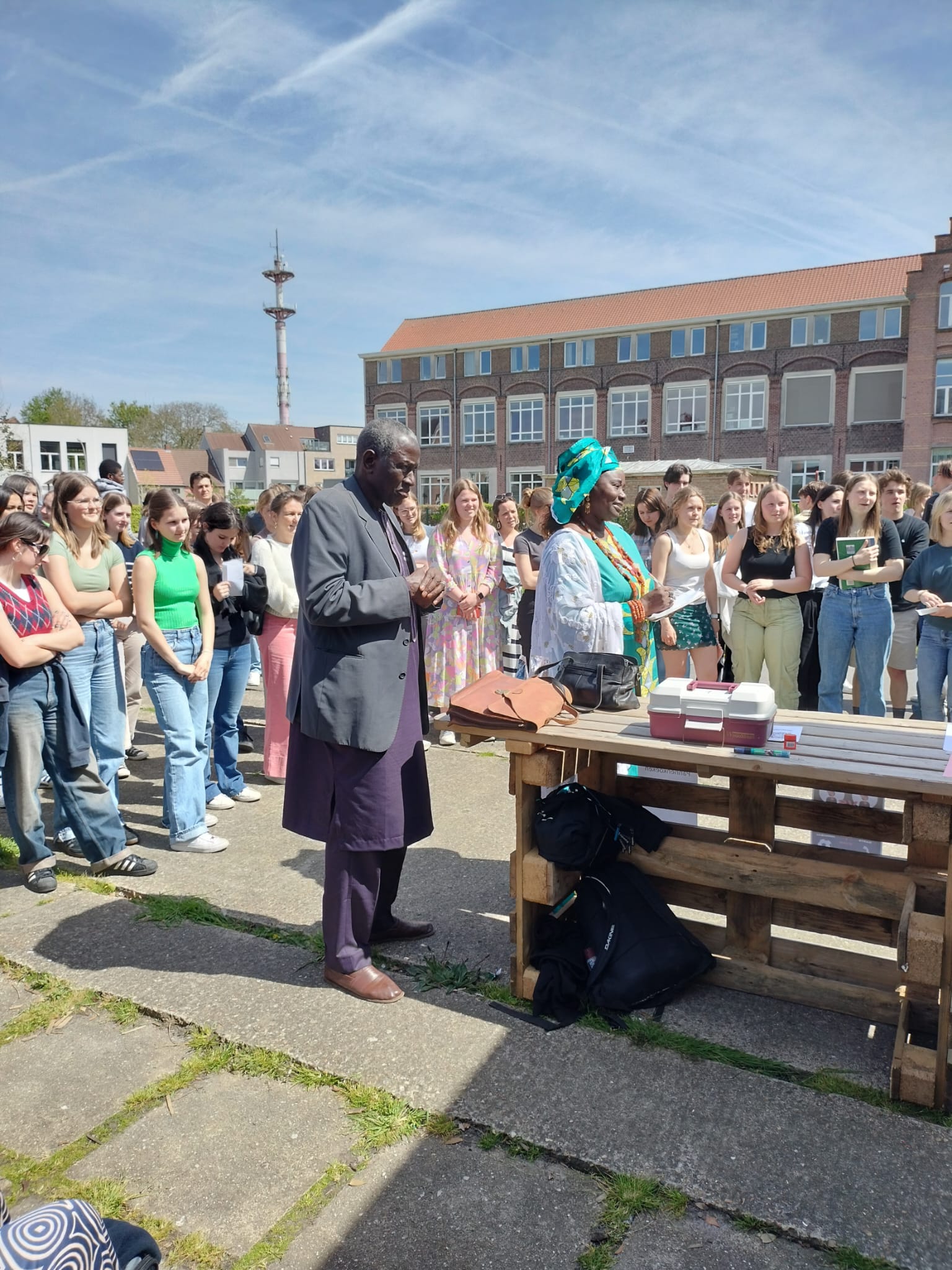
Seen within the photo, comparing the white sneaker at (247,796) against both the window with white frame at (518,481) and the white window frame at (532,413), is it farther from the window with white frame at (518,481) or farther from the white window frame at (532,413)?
the white window frame at (532,413)

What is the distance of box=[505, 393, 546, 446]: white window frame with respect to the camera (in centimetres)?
5200

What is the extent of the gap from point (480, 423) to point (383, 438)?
171 ft

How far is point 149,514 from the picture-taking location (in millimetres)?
5137

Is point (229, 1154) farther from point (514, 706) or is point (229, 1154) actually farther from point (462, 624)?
point (462, 624)

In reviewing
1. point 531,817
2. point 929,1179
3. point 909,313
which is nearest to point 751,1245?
point 929,1179

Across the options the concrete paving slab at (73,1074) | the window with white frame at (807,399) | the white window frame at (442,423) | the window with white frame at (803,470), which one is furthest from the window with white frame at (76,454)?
the concrete paving slab at (73,1074)

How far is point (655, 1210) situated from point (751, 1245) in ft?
0.78

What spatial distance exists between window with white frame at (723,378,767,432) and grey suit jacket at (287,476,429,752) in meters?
46.8

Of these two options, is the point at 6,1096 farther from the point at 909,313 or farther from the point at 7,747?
the point at 909,313

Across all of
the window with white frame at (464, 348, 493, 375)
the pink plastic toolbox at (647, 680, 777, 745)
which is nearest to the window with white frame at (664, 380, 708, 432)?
the window with white frame at (464, 348, 493, 375)

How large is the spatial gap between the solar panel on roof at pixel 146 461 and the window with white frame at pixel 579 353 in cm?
4049

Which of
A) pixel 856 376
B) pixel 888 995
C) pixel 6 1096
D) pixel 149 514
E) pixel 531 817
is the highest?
pixel 856 376

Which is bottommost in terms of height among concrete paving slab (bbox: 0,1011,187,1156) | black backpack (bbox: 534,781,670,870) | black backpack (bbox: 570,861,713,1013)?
concrete paving slab (bbox: 0,1011,187,1156)

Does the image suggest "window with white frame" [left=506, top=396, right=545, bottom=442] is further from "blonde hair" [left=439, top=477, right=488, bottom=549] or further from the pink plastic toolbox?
the pink plastic toolbox
